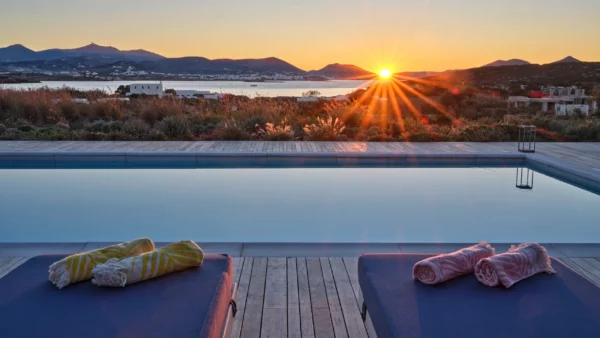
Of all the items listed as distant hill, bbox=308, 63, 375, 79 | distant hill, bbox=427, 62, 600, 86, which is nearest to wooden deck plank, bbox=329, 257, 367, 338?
distant hill, bbox=427, 62, 600, 86

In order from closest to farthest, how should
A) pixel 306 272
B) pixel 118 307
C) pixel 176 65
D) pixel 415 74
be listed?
pixel 118 307
pixel 306 272
pixel 415 74
pixel 176 65

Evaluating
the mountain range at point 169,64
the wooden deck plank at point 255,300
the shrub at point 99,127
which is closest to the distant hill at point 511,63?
the mountain range at point 169,64

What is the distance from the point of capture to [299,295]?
2658mm

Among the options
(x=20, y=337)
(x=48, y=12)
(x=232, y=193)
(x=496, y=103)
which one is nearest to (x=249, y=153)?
(x=232, y=193)

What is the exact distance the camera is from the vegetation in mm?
8422

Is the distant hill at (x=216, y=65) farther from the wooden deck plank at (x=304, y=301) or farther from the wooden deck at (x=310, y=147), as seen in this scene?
the wooden deck plank at (x=304, y=301)

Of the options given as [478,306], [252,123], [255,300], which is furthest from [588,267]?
[252,123]

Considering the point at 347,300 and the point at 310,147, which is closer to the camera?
the point at 347,300

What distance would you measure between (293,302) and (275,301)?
0.10 m

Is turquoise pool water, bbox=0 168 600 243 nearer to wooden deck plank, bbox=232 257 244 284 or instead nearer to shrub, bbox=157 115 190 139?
wooden deck plank, bbox=232 257 244 284

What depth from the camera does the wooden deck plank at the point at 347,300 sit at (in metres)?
2.33

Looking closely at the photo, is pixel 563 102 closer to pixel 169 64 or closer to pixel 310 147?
pixel 310 147

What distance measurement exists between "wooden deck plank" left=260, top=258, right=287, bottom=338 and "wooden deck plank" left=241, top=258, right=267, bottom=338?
23mm

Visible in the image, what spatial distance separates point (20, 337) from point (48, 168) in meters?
5.58
